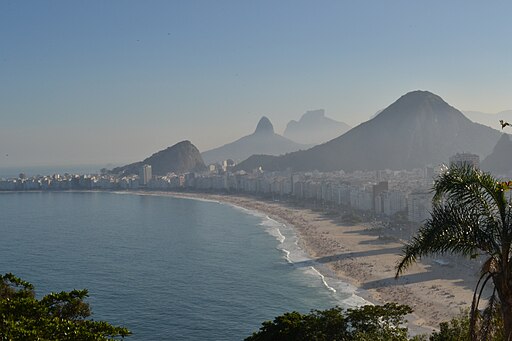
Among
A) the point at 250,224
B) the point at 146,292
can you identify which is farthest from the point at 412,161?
the point at 146,292

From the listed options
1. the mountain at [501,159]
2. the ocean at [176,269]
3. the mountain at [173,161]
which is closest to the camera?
the ocean at [176,269]

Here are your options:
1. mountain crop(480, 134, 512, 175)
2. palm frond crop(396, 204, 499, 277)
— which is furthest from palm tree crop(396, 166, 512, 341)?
mountain crop(480, 134, 512, 175)

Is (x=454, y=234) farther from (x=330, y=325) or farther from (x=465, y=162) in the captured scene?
(x=330, y=325)

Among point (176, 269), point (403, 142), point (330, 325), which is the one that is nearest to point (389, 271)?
point (176, 269)

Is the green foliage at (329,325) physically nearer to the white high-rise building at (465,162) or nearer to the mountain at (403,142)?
the white high-rise building at (465,162)

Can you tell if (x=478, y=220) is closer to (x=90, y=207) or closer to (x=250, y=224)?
(x=250, y=224)

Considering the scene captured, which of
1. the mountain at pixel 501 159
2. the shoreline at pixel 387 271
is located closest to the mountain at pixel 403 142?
the mountain at pixel 501 159
